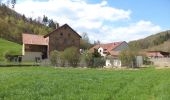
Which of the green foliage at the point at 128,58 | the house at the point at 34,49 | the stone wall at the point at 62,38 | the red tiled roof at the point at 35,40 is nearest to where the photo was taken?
the green foliage at the point at 128,58

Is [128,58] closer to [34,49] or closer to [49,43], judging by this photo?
[49,43]

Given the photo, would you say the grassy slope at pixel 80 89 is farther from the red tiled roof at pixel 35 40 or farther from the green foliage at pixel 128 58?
the red tiled roof at pixel 35 40

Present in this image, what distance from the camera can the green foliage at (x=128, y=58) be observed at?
68.3 metres

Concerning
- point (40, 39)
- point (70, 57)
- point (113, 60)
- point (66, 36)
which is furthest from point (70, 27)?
point (70, 57)

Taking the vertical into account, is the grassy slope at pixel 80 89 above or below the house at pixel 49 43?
below

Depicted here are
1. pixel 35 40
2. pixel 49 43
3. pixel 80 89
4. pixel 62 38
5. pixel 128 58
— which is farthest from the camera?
pixel 35 40

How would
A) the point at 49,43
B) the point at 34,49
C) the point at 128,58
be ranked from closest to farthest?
1. the point at 128,58
2. the point at 49,43
3. the point at 34,49

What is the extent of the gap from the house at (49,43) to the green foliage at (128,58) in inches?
1220

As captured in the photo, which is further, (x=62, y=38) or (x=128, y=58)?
(x=62, y=38)

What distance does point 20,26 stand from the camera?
194000 millimetres

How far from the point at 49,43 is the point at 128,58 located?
33812 millimetres

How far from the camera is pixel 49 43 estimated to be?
318 feet

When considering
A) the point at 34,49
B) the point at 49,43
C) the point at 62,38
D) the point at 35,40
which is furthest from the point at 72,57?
the point at 35,40

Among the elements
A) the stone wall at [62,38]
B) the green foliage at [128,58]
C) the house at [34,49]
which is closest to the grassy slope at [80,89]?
the green foliage at [128,58]
